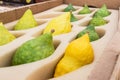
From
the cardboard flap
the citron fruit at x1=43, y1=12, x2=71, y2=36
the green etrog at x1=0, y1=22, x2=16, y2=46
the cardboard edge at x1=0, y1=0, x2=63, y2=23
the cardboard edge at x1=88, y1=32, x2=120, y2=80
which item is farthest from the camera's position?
the cardboard flap

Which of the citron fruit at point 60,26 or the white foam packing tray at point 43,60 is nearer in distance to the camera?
the white foam packing tray at point 43,60

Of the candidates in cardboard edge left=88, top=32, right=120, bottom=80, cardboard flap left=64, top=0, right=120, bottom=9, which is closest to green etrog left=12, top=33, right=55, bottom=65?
cardboard edge left=88, top=32, right=120, bottom=80

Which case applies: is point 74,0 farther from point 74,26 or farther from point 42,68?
point 42,68

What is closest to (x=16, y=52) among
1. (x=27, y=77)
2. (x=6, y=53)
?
(x=6, y=53)

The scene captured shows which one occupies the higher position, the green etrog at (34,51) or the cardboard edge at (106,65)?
the cardboard edge at (106,65)

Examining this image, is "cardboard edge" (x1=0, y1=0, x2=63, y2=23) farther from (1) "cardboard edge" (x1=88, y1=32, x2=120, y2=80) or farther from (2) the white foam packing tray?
(1) "cardboard edge" (x1=88, y1=32, x2=120, y2=80)

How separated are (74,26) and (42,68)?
0.50 metres

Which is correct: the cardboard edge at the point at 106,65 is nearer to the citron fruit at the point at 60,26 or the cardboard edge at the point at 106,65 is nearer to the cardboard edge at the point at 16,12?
the citron fruit at the point at 60,26

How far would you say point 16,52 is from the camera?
71 centimetres

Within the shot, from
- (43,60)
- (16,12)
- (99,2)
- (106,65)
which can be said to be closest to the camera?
(106,65)

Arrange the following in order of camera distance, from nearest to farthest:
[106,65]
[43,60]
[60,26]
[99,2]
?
[106,65] < [43,60] < [60,26] < [99,2]

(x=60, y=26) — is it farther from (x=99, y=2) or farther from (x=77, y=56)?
(x=99, y=2)

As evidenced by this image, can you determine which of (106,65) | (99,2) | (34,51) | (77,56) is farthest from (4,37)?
(99,2)

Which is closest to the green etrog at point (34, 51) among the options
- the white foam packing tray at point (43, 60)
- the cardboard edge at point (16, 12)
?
the white foam packing tray at point (43, 60)
